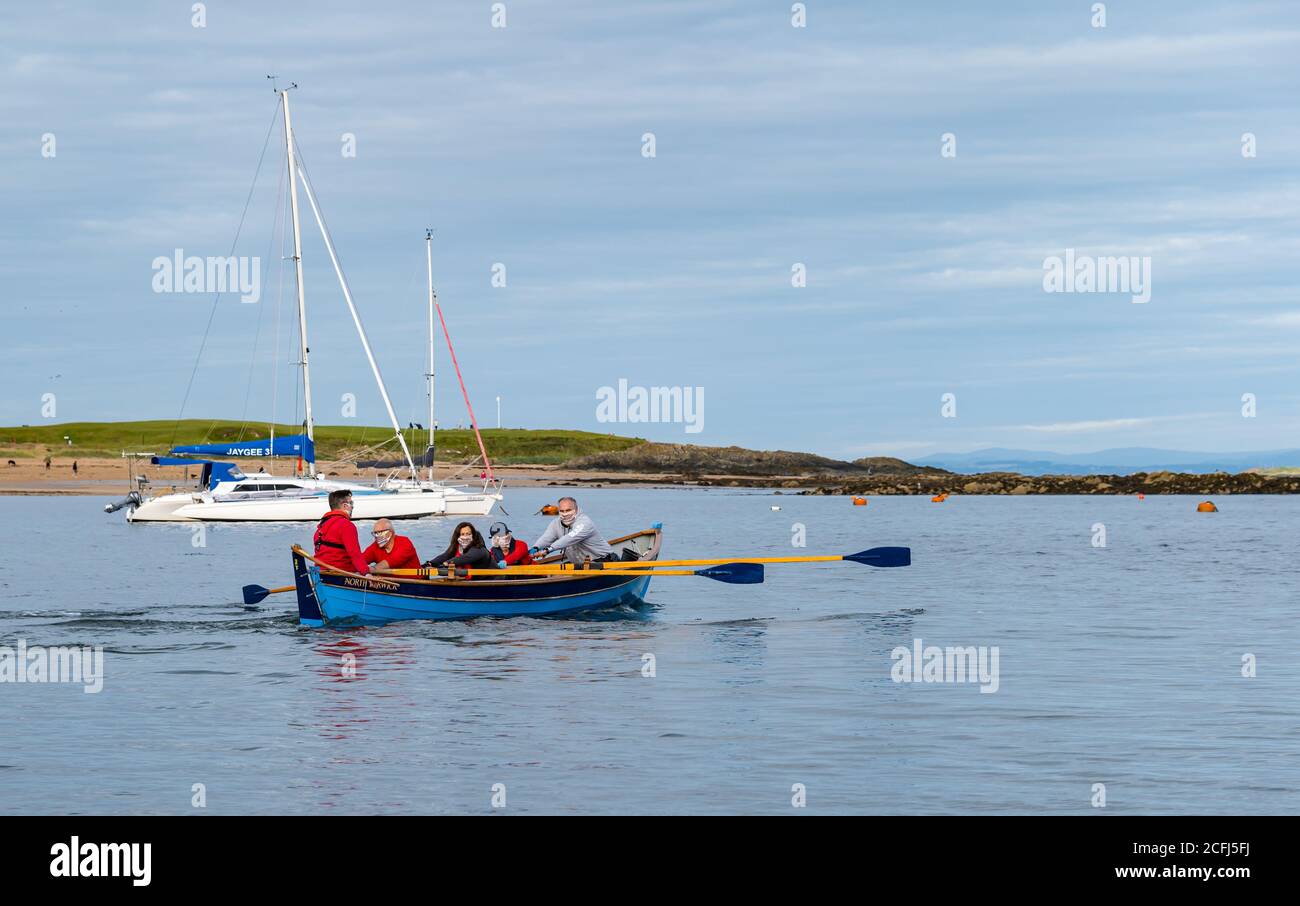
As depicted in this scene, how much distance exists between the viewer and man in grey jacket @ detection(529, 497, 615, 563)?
93.5 feet

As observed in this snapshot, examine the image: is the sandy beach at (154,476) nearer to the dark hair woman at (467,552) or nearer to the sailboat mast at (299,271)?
the sailboat mast at (299,271)

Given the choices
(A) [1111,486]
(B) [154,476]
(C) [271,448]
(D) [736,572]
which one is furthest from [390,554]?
(A) [1111,486]

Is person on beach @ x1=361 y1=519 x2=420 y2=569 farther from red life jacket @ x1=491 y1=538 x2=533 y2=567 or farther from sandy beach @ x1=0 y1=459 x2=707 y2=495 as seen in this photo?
sandy beach @ x1=0 y1=459 x2=707 y2=495

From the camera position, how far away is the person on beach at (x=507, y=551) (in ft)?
94.6

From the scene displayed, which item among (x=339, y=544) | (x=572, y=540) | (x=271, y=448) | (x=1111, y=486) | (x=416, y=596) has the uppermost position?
(x=271, y=448)

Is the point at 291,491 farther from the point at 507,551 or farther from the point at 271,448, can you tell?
the point at 507,551

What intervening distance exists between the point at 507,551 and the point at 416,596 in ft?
8.81

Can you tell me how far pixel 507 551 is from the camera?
29203mm

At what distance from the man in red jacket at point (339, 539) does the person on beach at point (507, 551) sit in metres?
2.85

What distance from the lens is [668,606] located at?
33.8 metres

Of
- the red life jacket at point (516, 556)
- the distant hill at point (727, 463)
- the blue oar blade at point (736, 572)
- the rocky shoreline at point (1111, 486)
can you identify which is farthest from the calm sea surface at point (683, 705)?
the distant hill at point (727, 463)

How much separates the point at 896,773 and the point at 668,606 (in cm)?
1877
